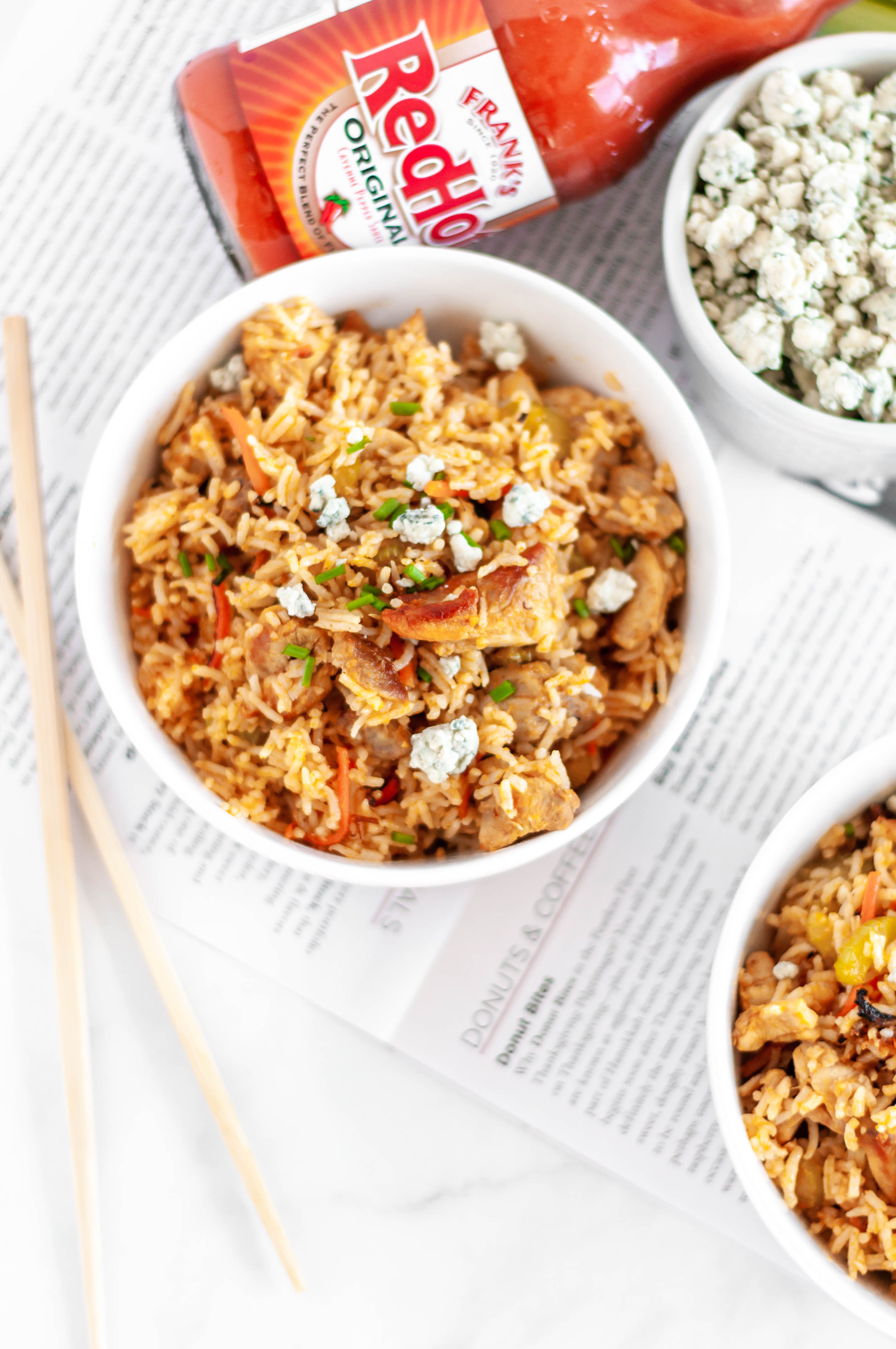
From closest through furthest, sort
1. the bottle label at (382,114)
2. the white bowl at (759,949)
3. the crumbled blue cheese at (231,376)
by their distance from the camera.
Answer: the white bowl at (759,949), the bottle label at (382,114), the crumbled blue cheese at (231,376)

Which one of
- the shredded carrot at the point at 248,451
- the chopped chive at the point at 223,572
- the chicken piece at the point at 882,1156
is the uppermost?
the shredded carrot at the point at 248,451

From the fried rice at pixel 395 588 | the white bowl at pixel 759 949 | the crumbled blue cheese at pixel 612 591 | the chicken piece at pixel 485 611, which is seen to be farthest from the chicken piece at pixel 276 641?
the white bowl at pixel 759 949

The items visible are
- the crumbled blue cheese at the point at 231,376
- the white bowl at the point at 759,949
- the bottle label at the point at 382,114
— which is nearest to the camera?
the white bowl at the point at 759,949

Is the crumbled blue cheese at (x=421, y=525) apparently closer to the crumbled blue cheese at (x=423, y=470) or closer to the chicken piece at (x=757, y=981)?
the crumbled blue cheese at (x=423, y=470)

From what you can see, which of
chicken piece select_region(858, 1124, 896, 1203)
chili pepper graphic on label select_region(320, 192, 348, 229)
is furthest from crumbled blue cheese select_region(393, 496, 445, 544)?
chicken piece select_region(858, 1124, 896, 1203)

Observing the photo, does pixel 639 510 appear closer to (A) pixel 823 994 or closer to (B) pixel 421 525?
(B) pixel 421 525

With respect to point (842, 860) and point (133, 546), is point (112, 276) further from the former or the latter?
point (842, 860)

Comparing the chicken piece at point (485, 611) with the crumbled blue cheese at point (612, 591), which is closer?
the chicken piece at point (485, 611)

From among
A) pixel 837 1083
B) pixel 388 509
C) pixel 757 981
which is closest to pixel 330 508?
pixel 388 509
